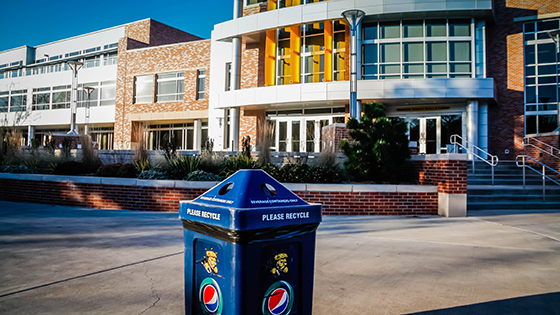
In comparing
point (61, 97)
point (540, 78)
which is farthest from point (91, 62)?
point (540, 78)

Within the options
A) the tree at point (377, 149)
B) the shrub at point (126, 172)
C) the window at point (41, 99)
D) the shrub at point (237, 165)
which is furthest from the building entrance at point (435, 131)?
the window at point (41, 99)

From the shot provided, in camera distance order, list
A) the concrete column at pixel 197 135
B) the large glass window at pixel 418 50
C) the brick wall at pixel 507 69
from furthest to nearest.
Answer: the concrete column at pixel 197 135 → the large glass window at pixel 418 50 → the brick wall at pixel 507 69

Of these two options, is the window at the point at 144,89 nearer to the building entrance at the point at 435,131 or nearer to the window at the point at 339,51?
the window at the point at 339,51

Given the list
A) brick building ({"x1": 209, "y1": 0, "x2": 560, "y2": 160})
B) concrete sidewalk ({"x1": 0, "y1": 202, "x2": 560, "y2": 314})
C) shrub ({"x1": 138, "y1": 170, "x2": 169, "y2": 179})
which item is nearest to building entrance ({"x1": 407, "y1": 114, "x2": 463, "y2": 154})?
brick building ({"x1": 209, "y1": 0, "x2": 560, "y2": 160})

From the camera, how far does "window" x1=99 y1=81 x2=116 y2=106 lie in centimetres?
3509

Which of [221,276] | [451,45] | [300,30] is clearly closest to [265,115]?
[300,30]

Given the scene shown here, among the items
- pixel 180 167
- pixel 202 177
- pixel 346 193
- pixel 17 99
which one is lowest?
pixel 346 193

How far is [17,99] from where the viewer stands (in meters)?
43.2

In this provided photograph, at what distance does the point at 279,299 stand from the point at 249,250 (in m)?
0.39

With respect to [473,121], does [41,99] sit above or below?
above

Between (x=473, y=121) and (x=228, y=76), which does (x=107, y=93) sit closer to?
(x=228, y=76)

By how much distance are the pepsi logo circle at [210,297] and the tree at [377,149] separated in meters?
8.23

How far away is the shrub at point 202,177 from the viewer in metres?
10.2

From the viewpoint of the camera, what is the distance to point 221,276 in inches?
88.7
